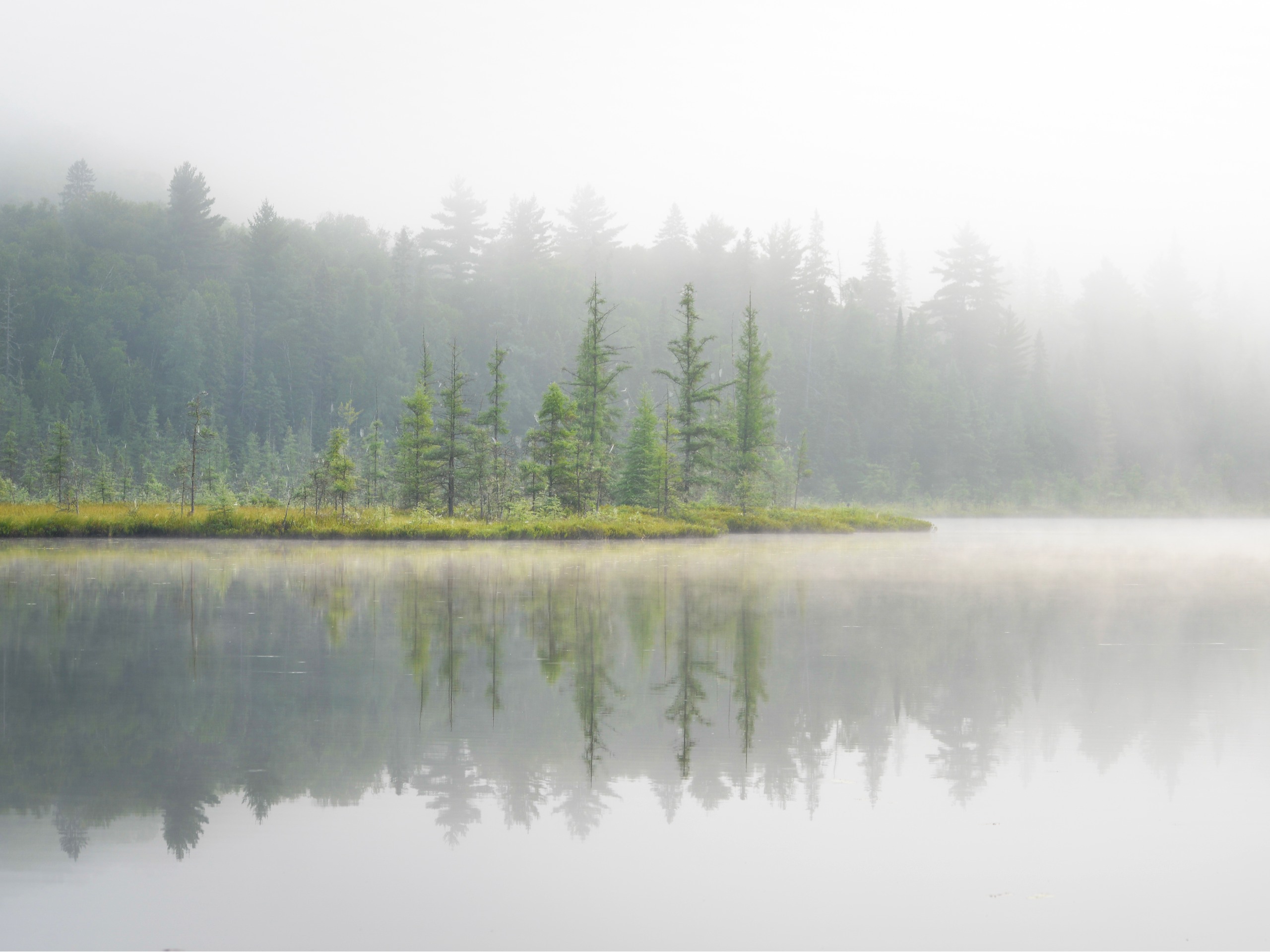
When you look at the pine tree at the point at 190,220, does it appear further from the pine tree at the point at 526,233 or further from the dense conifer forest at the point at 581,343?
the pine tree at the point at 526,233

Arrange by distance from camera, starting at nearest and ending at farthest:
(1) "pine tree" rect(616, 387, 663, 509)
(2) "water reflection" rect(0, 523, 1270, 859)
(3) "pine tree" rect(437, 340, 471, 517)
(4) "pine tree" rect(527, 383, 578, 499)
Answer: (2) "water reflection" rect(0, 523, 1270, 859) → (4) "pine tree" rect(527, 383, 578, 499) → (3) "pine tree" rect(437, 340, 471, 517) → (1) "pine tree" rect(616, 387, 663, 509)

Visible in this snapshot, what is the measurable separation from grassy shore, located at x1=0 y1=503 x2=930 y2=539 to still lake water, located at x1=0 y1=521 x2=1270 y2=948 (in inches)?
628

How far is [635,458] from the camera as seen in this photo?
3800cm

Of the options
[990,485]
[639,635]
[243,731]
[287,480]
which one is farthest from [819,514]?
[990,485]

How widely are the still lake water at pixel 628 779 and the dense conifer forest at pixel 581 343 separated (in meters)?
44.0

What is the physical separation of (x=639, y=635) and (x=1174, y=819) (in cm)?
582

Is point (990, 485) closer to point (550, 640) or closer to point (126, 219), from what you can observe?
point (550, 640)

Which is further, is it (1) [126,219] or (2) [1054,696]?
(1) [126,219]

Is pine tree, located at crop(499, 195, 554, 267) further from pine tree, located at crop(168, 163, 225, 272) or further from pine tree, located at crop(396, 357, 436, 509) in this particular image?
pine tree, located at crop(396, 357, 436, 509)

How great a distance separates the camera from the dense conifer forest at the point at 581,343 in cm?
7375

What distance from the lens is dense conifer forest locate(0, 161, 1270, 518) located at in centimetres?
7375

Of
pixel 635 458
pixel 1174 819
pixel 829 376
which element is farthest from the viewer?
pixel 829 376

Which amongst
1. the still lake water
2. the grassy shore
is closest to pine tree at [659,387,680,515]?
the grassy shore

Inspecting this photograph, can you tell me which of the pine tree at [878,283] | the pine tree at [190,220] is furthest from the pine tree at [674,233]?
the pine tree at [190,220]
